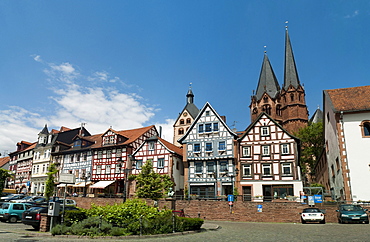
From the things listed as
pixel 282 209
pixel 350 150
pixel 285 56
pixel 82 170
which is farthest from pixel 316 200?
pixel 285 56

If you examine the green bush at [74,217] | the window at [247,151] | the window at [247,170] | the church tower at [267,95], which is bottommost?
the green bush at [74,217]

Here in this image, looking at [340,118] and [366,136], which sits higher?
[340,118]

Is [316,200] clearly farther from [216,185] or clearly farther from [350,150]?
[216,185]

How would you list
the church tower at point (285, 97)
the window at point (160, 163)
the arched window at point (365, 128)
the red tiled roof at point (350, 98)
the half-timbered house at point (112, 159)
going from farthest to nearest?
the church tower at point (285, 97)
the half-timbered house at point (112, 159)
the window at point (160, 163)
the red tiled roof at point (350, 98)
the arched window at point (365, 128)

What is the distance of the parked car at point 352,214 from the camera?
2072cm

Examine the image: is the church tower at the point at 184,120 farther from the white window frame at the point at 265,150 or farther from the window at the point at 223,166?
the white window frame at the point at 265,150

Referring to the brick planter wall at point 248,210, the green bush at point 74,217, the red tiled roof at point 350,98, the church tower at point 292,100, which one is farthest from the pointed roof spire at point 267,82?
the green bush at point 74,217

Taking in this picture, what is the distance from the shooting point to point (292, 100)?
75.8 metres

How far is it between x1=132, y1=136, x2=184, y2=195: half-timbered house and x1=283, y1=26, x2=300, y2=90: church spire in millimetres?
44800

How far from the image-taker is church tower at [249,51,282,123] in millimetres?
80062

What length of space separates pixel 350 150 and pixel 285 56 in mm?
59491

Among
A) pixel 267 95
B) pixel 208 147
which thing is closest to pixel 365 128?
pixel 208 147

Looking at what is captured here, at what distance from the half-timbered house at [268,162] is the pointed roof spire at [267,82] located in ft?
151

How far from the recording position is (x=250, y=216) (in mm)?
26391
